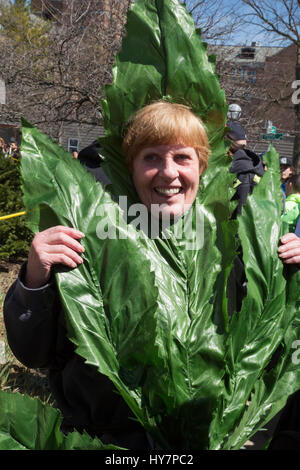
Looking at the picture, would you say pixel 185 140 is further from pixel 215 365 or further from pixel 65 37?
pixel 65 37

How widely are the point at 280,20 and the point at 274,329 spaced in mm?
14380

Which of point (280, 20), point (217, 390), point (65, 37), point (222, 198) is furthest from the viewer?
point (280, 20)

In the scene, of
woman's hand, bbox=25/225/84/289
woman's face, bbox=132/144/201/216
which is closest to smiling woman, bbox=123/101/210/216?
woman's face, bbox=132/144/201/216

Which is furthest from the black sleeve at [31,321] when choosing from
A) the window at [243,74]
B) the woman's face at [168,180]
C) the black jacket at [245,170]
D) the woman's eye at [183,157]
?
the window at [243,74]

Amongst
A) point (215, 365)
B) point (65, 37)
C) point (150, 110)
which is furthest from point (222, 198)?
point (65, 37)

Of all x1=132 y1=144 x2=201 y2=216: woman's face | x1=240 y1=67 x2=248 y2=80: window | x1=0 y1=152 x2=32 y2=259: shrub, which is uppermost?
x1=240 y1=67 x2=248 y2=80: window

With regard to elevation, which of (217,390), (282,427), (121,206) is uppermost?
(121,206)

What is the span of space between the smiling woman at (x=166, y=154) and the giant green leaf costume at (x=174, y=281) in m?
0.05

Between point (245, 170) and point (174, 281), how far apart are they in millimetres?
2499

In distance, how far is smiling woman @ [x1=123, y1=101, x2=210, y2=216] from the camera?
1.24 metres

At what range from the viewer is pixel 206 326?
1.12m

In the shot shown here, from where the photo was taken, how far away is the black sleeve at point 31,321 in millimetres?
1211

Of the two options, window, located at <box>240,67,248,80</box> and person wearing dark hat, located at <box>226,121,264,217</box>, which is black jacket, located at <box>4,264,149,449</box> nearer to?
person wearing dark hat, located at <box>226,121,264,217</box>

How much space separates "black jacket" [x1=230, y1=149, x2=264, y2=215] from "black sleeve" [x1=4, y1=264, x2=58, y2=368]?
2.31 metres
